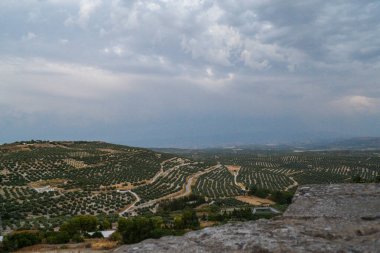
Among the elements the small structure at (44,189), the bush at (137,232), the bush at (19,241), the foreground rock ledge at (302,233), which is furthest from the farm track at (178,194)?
the foreground rock ledge at (302,233)

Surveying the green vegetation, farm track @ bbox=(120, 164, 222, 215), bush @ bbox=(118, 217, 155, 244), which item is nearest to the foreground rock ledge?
bush @ bbox=(118, 217, 155, 244)

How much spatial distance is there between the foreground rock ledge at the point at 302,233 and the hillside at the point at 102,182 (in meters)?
33.0

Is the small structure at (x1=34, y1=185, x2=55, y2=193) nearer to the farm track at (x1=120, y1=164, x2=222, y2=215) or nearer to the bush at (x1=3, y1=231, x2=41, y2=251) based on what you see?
the farm track at (x1=120, y1=164, x2=222, y2=215)

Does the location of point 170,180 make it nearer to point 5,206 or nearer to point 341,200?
point 5,206

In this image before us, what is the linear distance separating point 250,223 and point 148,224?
16060 mm

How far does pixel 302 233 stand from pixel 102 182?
65.5m

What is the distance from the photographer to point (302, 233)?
610cm

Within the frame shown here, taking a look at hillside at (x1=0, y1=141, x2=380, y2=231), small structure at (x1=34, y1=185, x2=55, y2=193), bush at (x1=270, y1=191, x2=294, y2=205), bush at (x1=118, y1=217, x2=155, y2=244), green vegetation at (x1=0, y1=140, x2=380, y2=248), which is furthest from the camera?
small structure at (x1=34, y1=185, x2=55, y2=193)

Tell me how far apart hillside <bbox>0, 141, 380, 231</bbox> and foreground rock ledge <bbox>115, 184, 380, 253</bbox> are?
1298 inches

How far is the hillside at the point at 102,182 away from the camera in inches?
1992

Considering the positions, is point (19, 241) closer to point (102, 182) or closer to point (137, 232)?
point (137, 232)

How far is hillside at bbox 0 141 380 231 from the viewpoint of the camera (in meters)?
50.6

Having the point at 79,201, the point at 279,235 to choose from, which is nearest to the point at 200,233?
the point at 279,235

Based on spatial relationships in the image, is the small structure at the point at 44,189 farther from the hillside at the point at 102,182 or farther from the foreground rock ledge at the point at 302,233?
the foreground rock ledge at the point at 302,233
